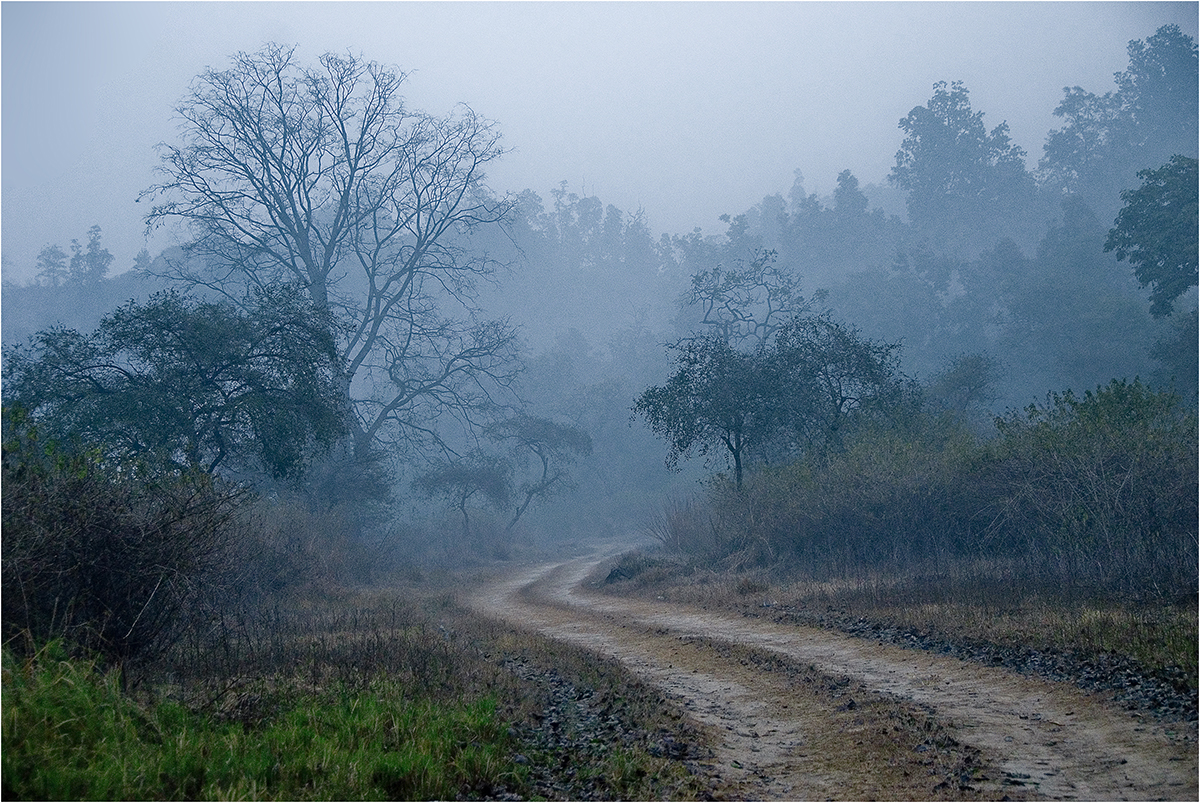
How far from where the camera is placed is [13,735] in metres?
5.16

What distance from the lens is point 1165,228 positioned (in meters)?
36.8

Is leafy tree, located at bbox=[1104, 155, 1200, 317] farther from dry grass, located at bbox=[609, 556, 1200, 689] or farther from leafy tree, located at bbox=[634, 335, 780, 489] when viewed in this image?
dry grass, located at bbox=[609, 556, 1200, 689]

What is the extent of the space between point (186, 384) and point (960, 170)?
7675 cm

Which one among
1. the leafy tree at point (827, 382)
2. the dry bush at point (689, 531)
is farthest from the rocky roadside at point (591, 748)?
the leafy tree at point (827, 382)

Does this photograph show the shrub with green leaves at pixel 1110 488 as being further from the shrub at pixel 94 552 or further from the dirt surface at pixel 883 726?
the shrub at pixel 94 552

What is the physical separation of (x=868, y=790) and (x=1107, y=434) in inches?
421

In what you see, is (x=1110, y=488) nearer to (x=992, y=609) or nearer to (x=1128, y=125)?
(x=992, y=609)

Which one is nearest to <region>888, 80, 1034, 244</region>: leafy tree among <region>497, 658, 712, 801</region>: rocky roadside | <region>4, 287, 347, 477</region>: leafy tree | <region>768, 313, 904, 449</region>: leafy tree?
<region>768, 313, 904, 449</region>: leafy tree

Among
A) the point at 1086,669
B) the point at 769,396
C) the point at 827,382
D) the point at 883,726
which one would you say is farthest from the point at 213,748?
the point at 827,382

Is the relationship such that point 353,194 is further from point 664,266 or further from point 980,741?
point 664,266

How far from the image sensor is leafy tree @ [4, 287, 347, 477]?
50.9 ft

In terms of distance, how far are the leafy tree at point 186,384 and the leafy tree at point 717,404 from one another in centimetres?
1057

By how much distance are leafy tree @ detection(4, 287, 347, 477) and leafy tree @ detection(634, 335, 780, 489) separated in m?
10.6

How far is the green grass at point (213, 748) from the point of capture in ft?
16.7
